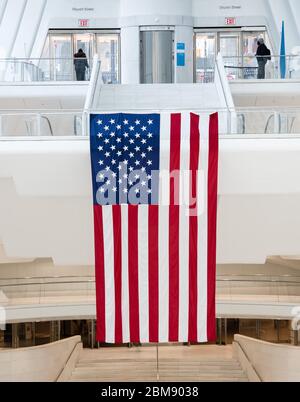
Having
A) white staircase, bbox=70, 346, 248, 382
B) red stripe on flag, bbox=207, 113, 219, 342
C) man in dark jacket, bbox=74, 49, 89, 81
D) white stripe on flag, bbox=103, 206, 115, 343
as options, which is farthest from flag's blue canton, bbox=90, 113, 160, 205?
man in dark jacket, bbox=74, 49, 89, 81

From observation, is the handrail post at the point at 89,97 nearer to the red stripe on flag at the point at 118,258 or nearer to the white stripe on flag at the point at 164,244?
the white stripe on flag at the point at 164,244

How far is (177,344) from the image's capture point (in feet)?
100

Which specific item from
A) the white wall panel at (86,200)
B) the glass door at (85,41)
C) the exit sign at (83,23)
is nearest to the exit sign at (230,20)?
the glass door at (85,41)

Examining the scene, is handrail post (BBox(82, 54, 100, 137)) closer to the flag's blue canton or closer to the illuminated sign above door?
the flag's blue canton

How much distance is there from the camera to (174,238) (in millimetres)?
18625

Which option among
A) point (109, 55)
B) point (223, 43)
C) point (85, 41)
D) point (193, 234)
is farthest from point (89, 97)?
point (223, 43)

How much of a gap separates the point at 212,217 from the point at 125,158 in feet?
6.33

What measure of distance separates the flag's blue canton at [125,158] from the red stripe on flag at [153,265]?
0.27 m

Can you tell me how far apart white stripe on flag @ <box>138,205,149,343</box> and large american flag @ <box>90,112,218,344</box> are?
18 millimetres

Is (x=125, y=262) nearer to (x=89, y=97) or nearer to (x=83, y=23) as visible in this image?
(x=89, y=97)

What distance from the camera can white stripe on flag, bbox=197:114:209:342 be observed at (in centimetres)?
1867
